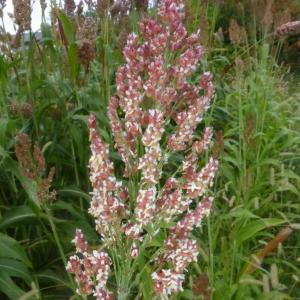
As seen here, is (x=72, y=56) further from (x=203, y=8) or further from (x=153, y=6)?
(x=203, y=8)

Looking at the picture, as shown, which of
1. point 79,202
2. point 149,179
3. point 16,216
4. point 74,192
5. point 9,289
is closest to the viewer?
point 149,179

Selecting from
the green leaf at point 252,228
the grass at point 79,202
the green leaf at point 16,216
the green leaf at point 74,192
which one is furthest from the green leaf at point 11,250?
the green leaf at point 252,228

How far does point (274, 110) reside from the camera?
3.75m

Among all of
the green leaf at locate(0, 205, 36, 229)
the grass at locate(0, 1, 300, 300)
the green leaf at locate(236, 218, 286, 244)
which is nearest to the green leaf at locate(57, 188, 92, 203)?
the grass at locate(0, 1, 300, 300)

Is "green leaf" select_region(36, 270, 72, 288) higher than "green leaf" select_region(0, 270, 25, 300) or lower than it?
lower

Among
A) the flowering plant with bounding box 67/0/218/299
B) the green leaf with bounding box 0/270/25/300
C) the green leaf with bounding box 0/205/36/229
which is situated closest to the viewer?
the flowering plant with bounding box 67/0/218/299

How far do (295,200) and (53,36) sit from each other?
5.30 feet

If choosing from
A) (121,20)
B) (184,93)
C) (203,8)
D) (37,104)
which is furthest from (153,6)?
(184,93)

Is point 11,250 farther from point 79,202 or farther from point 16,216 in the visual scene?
point 79,202

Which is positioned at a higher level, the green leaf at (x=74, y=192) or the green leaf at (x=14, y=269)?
the green leaf at (x=74, y=192)

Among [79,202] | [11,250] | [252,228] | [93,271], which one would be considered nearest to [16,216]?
[11,250]

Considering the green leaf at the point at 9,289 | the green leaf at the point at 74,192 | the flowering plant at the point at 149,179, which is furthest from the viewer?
the green leaf at the point at 74,192

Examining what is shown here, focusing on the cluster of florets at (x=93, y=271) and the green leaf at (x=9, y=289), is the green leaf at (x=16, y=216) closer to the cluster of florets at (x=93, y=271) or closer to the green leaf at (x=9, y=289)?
the green leaf at (x=9, y=289)

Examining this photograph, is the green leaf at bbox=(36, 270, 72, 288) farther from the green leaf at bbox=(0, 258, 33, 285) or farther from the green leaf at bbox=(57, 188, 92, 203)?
the green leaf at bbox=(57, 188, 92, 203)
